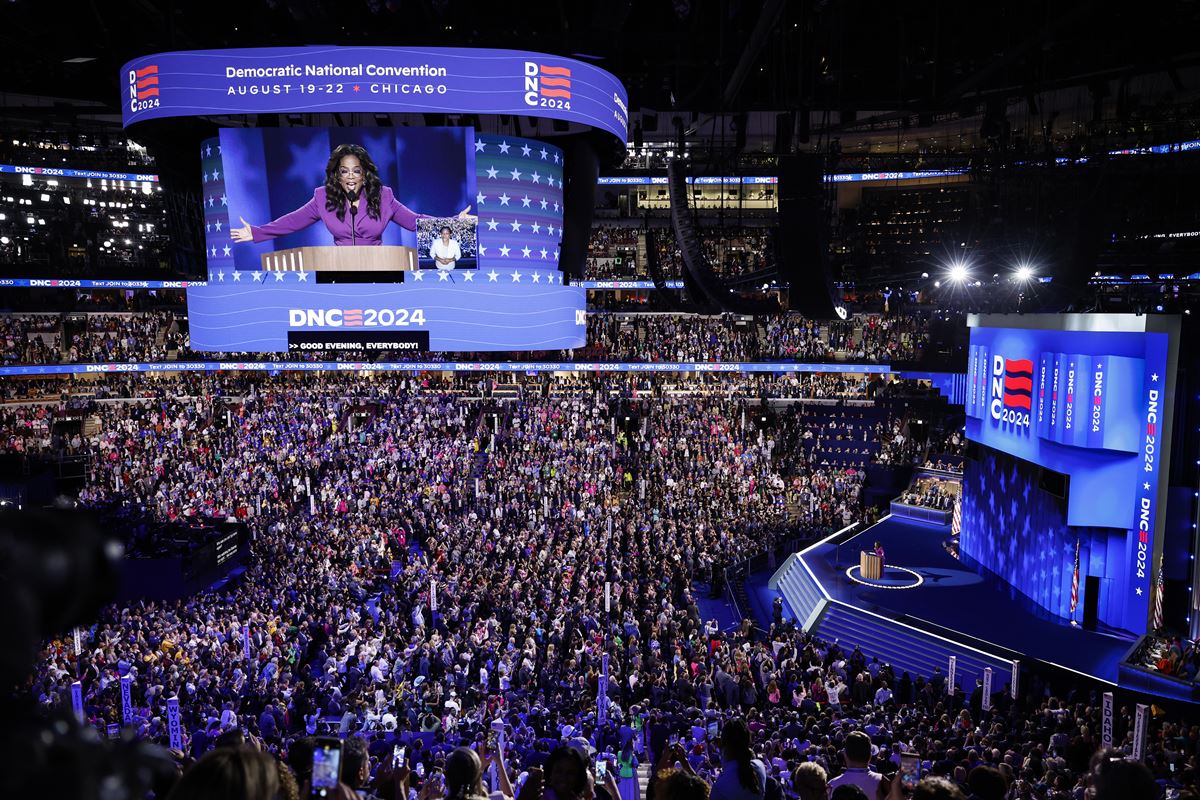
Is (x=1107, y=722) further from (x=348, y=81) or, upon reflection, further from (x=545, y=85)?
(x=348, y=81)

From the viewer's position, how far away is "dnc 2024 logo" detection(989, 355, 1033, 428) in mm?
17016

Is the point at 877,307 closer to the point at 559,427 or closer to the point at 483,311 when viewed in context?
the point at 559,427

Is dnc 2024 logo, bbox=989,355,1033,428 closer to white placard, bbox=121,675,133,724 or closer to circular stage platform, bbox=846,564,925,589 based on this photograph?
circular stage platform, bbox=846,564,925,589

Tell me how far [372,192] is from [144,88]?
4900 millimetres

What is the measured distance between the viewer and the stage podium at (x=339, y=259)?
60.1 feet

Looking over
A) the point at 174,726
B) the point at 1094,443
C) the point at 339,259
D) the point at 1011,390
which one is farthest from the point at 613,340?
the point at 174,726

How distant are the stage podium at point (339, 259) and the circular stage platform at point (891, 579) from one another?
12.7 meters

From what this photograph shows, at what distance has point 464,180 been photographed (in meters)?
18.3

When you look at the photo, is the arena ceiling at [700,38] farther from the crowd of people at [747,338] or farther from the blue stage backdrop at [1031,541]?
the crowd of people at [747,338]

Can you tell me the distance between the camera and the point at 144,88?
16.9 m

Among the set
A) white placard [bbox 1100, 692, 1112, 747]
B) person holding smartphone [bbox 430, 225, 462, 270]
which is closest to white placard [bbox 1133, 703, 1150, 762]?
white placard [bbox 1100, 692, 1112, 747]

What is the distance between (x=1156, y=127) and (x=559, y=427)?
70.2 ft

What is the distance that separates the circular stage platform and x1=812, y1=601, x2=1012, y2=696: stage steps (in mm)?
1823

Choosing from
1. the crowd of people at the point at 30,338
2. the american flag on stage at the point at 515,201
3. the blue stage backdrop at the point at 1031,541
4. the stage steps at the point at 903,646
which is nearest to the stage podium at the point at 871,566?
the stage steps at the point at 903,646
